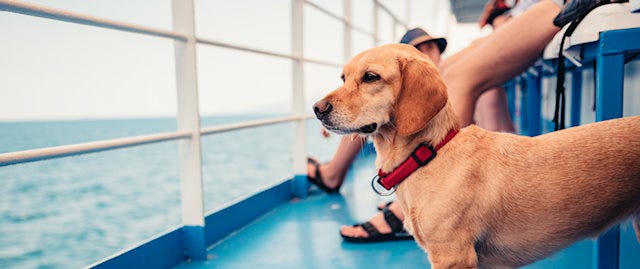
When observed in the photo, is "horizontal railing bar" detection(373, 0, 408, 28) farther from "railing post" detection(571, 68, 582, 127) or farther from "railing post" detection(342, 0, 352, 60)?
"railing post" detection(571, 68, 582, 127)

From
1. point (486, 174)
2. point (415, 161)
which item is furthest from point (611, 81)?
point (415, 161)

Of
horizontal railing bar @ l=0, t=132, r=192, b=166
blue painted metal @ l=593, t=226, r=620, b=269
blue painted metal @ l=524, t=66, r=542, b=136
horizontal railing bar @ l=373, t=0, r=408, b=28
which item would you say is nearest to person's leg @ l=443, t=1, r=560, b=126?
blue painted metal @ l=593, t=226, r=620, b=269

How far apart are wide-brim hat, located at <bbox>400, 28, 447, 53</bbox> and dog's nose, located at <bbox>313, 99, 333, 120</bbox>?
0.76m

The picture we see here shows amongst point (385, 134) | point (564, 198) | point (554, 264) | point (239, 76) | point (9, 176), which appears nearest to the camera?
point (564, 198)

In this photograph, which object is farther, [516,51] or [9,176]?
[9,176]

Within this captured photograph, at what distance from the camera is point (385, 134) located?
2.88ft

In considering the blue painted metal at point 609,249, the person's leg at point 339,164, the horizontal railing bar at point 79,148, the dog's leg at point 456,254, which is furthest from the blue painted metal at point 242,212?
the blue painted metal at point 609,249

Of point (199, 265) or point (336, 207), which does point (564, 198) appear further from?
point (336, 207)

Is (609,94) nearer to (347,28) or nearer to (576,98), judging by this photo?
(576,98)

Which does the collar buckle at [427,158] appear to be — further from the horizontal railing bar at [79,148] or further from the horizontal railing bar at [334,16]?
the horizontal railing bar at [334,16]

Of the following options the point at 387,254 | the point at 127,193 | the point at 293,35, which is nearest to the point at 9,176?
the point at 127,193

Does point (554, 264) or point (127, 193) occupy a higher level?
point (554, 264)

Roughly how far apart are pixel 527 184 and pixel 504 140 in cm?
10

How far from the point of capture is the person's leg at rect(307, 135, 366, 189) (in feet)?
5.90
